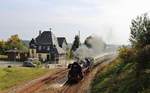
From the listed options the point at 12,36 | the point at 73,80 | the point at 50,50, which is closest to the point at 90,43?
the point at 50,50

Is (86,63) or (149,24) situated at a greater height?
(149,24)

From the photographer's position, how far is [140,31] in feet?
146

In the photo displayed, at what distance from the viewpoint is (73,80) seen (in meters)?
48.2

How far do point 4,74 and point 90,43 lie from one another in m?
61.9

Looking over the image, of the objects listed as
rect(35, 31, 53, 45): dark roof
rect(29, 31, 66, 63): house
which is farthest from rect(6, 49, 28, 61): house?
rect(35, 31, 53, 45): dark roof

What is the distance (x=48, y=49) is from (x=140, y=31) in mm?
72549

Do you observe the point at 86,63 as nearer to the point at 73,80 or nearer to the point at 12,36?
the point at 73,80

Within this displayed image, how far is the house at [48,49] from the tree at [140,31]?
58383 millimetres

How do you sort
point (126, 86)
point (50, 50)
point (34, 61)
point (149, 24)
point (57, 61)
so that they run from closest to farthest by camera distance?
1. point (126, 86)
2. point (149, 24)
3. point (34, 61)
4. point (57, 61)
5. point (50, 50)

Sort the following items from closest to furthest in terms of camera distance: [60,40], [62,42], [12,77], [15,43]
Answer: [12,77]
[62,42]
[60,40]
[15,43]

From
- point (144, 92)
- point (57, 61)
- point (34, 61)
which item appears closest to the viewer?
point (144, 92)

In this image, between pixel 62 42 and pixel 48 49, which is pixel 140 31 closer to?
pixel 48 49

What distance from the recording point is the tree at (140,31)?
1531 inches

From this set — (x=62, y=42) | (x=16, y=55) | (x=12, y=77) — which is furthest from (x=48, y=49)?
(x=12, y=77)
